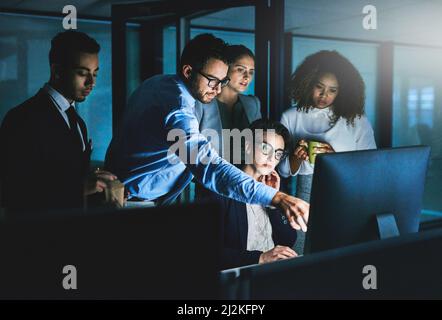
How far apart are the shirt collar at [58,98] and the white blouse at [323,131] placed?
3.71ft

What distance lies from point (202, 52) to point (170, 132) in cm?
40

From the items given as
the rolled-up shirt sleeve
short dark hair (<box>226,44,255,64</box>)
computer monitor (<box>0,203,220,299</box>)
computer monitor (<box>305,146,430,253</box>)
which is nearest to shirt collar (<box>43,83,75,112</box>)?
the rolled-up shirt sleeve

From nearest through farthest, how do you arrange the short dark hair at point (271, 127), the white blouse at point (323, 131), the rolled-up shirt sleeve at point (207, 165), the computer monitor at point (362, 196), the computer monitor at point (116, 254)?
the computer monitor at point (116, 254) < the computer monitor at point (362, 196) < the rolled-up shirt sleeve at point (207, 165) < the short dark hair at point (271, 127) < the white blouse at point (323, 131)

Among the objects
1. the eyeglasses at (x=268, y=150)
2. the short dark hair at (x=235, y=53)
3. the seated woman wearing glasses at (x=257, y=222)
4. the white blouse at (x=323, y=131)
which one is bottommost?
the seated woman wearing glasses at (x=257, y=222)

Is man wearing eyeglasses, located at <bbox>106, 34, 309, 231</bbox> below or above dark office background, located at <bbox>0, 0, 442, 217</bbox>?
below

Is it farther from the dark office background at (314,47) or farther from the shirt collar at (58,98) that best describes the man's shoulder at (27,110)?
the dark office background at (314,47)

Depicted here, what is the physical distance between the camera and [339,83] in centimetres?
275

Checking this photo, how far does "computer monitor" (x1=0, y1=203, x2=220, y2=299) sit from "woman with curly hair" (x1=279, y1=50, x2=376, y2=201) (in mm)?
1928

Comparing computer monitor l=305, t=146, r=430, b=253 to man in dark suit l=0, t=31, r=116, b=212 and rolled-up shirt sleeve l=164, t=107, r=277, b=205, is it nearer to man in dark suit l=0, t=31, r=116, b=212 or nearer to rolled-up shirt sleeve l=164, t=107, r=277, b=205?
rolled-up shirt sleeve l=164, t=107, r=277, b=205

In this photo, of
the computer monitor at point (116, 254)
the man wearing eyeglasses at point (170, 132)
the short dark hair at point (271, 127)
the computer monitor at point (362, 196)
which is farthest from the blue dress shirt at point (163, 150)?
the computer monitor at point (116, 254)

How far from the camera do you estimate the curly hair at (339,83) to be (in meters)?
2.71

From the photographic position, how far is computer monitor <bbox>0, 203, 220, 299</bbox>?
619mm

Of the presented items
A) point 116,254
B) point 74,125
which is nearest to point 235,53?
point 74,125
